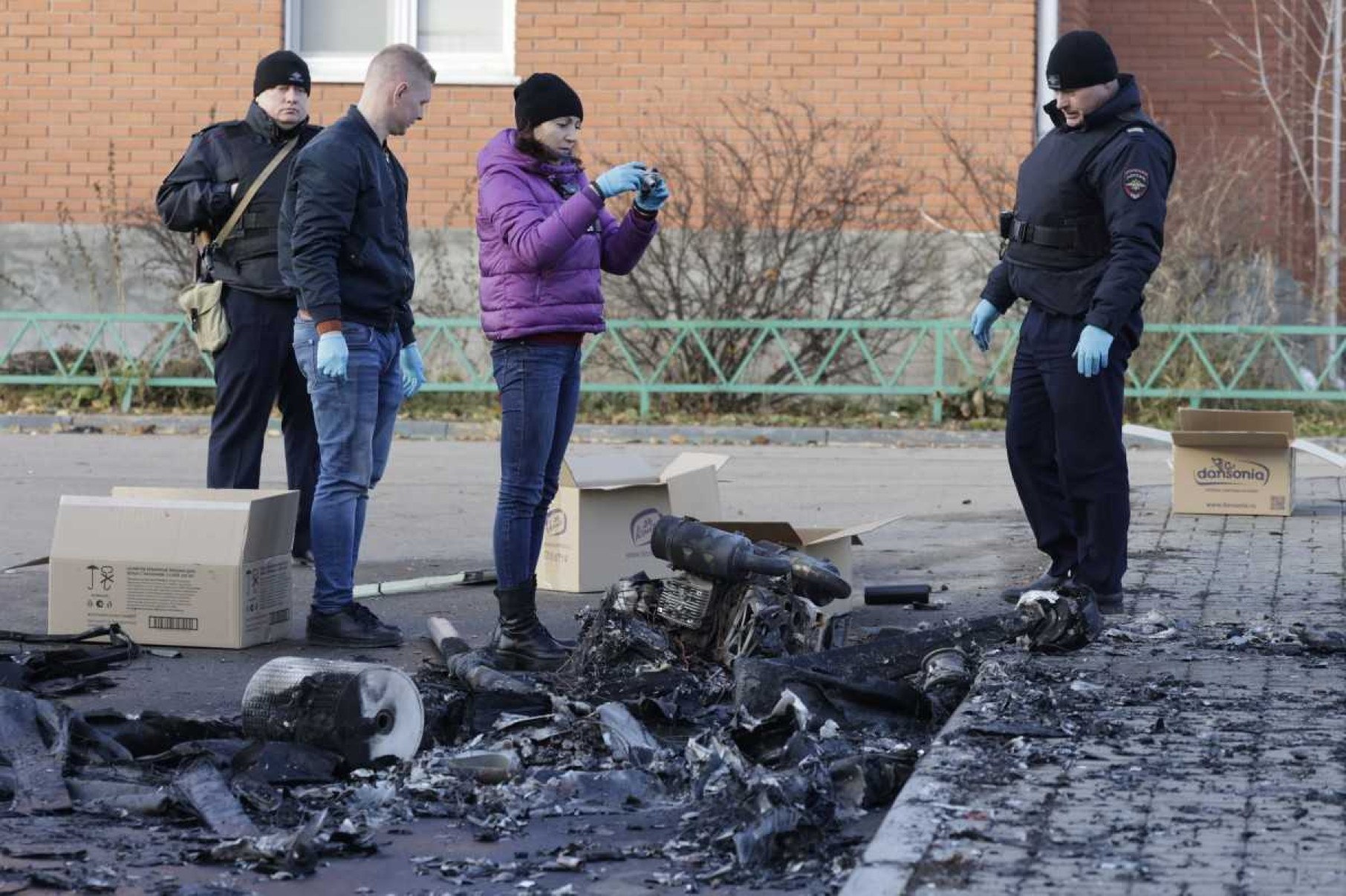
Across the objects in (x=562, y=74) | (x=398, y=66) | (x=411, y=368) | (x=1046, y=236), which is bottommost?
(x=411, y=368)

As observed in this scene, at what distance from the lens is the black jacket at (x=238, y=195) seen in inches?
299

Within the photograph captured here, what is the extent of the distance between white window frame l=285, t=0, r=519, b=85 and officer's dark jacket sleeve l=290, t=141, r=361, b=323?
32.2ft

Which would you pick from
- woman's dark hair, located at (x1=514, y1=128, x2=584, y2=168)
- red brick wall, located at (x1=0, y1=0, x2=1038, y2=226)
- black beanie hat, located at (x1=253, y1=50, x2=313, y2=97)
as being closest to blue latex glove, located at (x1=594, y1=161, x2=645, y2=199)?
woman's dark hair, located at (x1=514, y1=128, x2=584, y2=168)

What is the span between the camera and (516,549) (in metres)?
6.25

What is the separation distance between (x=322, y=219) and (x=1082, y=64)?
261cm

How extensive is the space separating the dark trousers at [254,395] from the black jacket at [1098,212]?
286 centimetres

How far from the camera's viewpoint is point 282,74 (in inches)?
301

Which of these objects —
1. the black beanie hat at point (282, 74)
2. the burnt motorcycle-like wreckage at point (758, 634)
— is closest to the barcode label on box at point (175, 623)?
the burnt motorcycle-like wreckage at point (758, 634)

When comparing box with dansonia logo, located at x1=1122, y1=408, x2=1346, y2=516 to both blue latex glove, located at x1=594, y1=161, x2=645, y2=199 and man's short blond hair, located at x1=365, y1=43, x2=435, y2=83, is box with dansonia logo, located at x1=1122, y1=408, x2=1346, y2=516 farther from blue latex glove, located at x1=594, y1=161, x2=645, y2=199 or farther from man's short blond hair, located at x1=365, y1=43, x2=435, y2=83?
man's short blond hair, located at x1=365, y1=43, x2=435, y2=83

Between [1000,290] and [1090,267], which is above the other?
[1090,267]

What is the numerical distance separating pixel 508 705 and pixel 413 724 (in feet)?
1.43

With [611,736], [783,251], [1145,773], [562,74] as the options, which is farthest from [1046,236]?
[562,74]

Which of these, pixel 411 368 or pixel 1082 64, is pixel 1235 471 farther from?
pixel 411 368

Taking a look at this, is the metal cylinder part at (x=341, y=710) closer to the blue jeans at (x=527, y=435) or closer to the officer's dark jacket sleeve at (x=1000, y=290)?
the blue jeans at (x=527, y=435)
